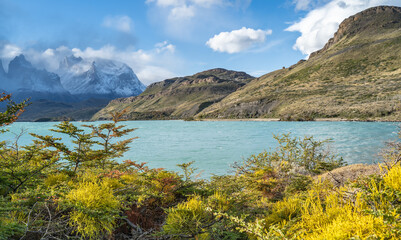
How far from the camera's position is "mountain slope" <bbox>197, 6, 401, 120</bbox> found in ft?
181

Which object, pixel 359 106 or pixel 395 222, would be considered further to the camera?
pixel 359 106

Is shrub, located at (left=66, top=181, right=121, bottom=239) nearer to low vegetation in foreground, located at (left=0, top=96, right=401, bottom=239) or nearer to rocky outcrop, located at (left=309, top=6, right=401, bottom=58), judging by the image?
low vegetation in foreground, located at (left=0, top=96, right=401, bottom=239)

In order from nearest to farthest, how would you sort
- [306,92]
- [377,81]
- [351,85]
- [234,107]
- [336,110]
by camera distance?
[336,110] < [377,81] < [351,85] < [306,92] < [234,107]

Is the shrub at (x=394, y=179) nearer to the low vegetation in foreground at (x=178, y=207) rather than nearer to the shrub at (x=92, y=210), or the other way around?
the low vegetation in foreground at (x=178, y=207)

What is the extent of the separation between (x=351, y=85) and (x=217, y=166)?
266ft

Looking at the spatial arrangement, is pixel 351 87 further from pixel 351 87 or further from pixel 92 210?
pixel 92 210

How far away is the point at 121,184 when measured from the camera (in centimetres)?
428

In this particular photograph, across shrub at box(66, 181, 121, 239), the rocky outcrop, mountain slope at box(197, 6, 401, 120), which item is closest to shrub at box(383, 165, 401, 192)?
shrub at box(66, 181, 121, 239)

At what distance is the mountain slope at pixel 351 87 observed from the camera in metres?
55.1

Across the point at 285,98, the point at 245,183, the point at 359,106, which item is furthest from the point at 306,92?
the point at 245,183

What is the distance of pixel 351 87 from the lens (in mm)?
73312

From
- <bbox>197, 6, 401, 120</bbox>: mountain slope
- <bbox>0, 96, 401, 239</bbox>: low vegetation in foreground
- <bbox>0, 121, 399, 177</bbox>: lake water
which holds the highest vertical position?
<bbox>197, 6, 401, 120</bbox>: mountain slope

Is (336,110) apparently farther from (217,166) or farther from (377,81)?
(217,166)

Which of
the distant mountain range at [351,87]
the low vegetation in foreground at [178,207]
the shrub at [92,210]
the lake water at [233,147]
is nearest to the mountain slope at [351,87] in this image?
the distant mountain range at [351,87]
